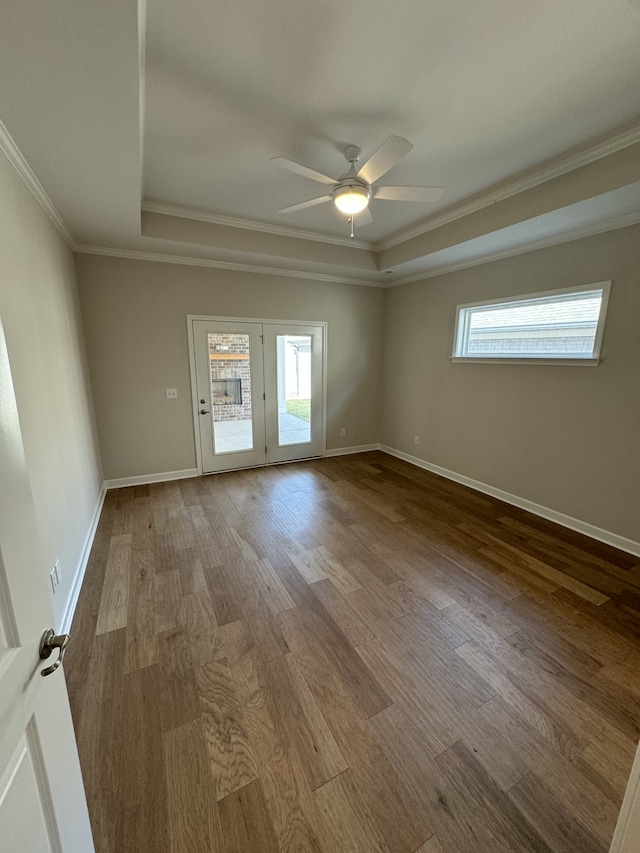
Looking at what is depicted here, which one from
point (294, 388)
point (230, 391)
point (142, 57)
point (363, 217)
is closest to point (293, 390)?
point (294, 388)

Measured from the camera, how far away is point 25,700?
2.19ft

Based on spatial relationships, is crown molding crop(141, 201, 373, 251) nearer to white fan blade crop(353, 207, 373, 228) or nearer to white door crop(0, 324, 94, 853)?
white fan blade crop(353, 207, 373, 228)

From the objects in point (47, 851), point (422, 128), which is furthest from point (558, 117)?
point (47, 851)

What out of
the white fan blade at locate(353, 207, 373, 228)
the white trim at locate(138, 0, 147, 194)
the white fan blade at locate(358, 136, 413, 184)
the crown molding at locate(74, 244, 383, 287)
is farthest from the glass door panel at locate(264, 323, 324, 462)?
the white trim at locate(138, 0, 147, 194)

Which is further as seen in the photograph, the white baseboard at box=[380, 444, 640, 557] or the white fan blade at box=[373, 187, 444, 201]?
the white baseboard at box=[380, 444, 640, 557]

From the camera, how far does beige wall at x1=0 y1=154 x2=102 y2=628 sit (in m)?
1.71

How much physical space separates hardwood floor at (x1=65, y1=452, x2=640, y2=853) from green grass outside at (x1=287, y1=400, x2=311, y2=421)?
2192 millimetres

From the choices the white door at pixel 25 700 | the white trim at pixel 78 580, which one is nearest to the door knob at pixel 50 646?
the white door at pixel 25 700

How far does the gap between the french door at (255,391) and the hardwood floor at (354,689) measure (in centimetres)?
166

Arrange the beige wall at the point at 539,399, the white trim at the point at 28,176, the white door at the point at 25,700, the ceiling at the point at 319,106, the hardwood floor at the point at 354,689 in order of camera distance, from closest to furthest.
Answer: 1. the white door at the point at 25,700
2. the hardwood floor at the point at 354,689
3. the ceiling at the point at 319,106
4. the white trim at the point at 28,176
5. the beige wall at the point at 539,399

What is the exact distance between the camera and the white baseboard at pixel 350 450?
17.5 ft

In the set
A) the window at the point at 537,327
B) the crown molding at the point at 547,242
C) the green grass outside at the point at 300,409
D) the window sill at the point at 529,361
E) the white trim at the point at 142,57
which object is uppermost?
the white trim at the point at 142,57

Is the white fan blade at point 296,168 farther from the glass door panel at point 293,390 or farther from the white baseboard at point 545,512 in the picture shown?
the white baseboard at point 545,512

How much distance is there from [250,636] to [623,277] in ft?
12.5
